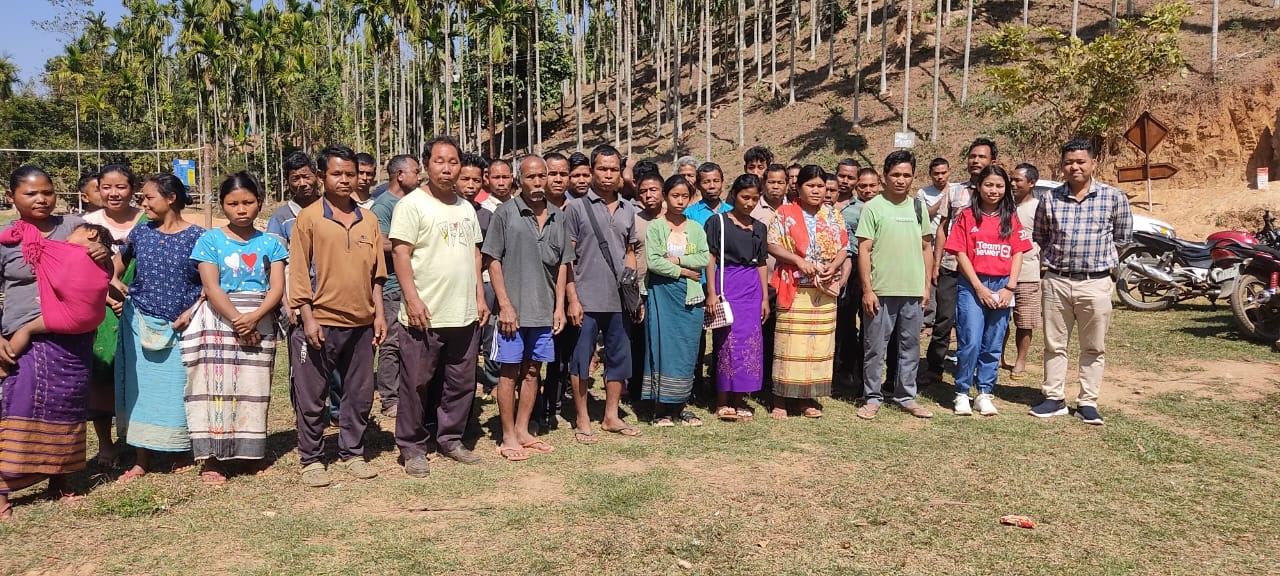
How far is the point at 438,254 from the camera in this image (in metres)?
4.62

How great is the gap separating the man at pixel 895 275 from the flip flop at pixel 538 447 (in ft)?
7.72

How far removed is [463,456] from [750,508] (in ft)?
6.17

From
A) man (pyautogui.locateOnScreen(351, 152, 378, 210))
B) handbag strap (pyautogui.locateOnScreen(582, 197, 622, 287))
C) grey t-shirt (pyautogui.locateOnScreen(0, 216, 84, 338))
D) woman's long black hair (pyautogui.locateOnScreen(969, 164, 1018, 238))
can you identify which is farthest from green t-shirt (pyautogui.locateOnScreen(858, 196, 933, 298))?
grey t-shirt (pyautogui.locateOnScreen(0, 216, 84, 338))

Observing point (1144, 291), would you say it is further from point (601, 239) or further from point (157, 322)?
point (157, 322)

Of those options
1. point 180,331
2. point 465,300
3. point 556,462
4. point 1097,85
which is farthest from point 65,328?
point 1097,85

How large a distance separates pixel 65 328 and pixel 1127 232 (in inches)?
261

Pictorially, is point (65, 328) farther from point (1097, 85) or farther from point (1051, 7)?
point (1051, 7)

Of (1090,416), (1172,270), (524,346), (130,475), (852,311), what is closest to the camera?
(130,475)

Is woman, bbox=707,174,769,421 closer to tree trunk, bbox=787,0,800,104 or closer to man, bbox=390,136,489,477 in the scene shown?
man, bbox=390,136,489,477

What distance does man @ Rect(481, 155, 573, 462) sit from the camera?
490 centimetres

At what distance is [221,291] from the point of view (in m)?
4.46

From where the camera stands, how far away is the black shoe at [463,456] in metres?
4.93

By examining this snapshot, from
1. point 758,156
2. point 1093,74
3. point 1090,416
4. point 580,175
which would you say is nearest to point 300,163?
point 580,175

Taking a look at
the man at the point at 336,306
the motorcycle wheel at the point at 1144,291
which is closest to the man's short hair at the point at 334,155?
the man at the point at 336,306
